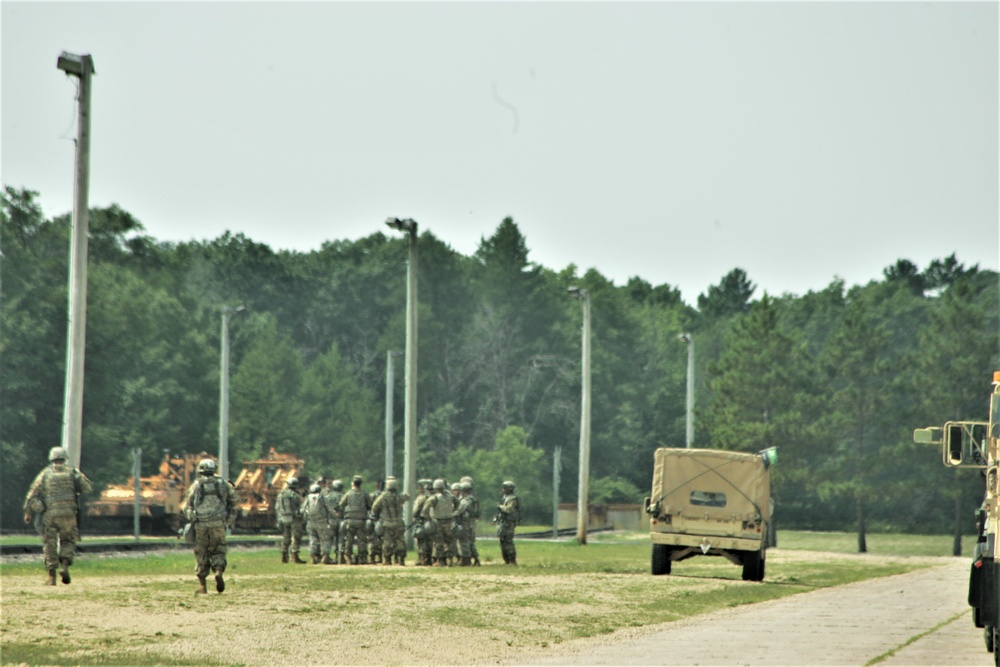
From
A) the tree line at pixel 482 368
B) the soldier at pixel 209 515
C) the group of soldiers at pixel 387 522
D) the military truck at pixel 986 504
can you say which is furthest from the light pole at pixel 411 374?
the tree line at pixel 482 368

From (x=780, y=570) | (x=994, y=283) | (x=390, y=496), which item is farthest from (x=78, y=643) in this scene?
(x=994, y=283)

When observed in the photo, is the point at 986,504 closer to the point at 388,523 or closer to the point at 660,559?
the point at 660,559

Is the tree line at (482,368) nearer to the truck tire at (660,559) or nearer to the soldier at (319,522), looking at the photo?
the soldier at (319,522)

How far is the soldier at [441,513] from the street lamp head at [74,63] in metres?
11.6

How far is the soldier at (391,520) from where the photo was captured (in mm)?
34500

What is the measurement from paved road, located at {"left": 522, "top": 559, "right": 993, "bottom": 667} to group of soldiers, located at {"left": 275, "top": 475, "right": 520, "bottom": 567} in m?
9.22

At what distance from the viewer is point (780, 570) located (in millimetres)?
38688

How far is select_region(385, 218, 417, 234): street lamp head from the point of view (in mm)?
40106

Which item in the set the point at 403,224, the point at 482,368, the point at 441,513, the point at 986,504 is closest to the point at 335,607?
the point at 986,504

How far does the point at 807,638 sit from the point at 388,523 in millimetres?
16500

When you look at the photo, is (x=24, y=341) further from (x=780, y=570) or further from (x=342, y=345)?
(x=342, y=345)

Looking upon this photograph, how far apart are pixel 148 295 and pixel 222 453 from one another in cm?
2395

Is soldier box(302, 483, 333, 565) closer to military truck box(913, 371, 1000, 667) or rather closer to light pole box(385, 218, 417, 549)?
light pole box(385, 218, 417, 549)

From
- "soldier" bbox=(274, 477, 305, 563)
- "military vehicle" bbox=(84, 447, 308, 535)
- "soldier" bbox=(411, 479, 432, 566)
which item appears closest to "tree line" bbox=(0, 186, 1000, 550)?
"military vehicle" bbox=(84, 447, 308, 535)
